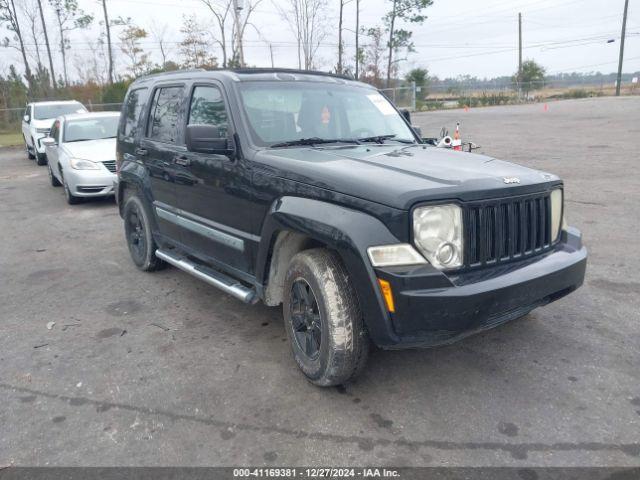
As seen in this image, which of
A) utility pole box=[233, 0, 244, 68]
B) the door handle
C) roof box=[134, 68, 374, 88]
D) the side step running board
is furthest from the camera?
utility pole box=[233, 0, 244, 68]

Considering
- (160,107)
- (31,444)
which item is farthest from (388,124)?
(31,444)

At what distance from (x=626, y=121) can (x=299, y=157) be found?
2113cm

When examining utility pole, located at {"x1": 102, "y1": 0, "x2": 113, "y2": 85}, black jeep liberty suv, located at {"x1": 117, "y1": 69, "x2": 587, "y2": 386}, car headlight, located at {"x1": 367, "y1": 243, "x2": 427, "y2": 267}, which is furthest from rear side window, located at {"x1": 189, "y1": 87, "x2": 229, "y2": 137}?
utility pole, located at {"x1": 102, "y1": 0, "x2": 113, "y2": 85}

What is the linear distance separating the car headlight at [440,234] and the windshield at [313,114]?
1.46 meters

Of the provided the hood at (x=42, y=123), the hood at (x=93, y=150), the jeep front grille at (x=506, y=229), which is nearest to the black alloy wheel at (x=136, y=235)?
the jeep front grille at (x=506, y=229)

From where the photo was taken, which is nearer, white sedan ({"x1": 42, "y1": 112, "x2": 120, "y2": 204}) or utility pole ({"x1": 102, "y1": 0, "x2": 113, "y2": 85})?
white sedan ({"x1": 42, "y1": 112, "x2": 120, "y2": 204})

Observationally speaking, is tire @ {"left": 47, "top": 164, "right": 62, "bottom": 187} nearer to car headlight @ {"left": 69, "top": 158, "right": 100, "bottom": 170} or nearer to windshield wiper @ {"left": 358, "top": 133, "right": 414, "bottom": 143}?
car headlight @ {"left": 69, "top": 158, "right": 100, "bottom": 170}

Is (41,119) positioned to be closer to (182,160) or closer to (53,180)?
(53,180)

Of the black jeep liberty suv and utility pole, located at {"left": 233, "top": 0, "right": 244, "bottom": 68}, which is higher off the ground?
utility pole, located at {"left": 233, "top": 0, "right": 244, "bottom": 68}

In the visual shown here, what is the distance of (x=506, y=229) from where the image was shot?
3.00 meters

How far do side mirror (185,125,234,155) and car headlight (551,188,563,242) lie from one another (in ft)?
7.19

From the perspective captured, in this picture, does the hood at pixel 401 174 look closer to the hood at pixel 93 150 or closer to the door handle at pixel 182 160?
the door handle at pixel 182 160

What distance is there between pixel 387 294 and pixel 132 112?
3.93m

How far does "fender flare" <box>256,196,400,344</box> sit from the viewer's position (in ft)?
9.05
